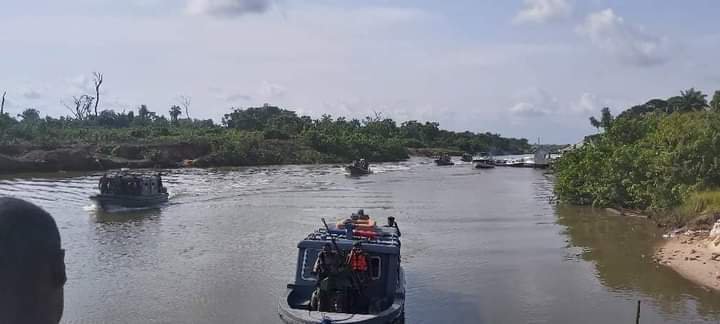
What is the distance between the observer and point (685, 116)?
4147 cm

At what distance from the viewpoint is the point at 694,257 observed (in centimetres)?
2431

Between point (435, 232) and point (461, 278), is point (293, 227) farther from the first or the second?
point (461, 278)

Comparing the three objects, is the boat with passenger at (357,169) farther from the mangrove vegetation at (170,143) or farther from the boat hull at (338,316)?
the boat hull at (338,316)

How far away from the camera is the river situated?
19859 mm

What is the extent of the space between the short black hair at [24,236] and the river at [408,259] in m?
17.0

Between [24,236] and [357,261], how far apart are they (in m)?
14.4

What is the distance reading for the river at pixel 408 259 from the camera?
65.2 ft

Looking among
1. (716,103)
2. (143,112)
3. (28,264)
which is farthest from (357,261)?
(143,112)

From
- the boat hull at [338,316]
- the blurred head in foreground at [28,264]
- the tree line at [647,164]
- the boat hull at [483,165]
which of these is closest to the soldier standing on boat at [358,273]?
the boat hull at [338,316]

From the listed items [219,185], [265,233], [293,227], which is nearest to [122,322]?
[265,233]

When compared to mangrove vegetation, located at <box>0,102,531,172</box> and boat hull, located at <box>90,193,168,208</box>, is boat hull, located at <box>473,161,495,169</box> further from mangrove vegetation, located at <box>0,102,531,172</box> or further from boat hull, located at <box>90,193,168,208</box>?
boat hull, located at <box>90,193,168,208</box>

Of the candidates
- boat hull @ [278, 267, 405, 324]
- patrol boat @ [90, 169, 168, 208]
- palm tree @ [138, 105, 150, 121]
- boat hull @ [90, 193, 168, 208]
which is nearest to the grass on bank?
boat hull @ [278, 267, 405, 324]

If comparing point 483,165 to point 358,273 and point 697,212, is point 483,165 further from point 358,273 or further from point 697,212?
point 358,273

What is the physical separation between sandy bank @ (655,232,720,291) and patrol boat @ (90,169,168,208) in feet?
89.1
